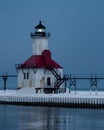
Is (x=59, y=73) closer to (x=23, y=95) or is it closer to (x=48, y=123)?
(x=23, y=95)

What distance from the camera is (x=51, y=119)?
85.0m

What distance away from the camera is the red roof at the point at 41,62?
115m

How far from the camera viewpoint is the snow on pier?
103m

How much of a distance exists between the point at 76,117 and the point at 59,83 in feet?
87.7

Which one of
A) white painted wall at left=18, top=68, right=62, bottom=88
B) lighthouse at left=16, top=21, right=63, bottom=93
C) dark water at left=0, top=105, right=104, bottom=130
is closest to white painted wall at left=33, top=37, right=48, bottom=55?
lighthouse at left=16, top=21, right=63, bottom=93

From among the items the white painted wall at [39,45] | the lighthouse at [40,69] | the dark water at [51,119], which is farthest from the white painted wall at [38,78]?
the dark water at [51,119]

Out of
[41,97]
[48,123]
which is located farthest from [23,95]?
[48,123]

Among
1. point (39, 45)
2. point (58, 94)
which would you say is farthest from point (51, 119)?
point (39, 45)

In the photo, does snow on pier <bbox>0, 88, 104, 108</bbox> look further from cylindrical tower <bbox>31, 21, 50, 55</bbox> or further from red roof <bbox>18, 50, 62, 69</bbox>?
cylindrical tower <bbox>31, 21, 50, 55</bbox>

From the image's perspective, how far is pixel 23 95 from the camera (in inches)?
4412

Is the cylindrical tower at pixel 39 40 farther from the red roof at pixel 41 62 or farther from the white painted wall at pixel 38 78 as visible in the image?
the white painted wall at pixel 38 78

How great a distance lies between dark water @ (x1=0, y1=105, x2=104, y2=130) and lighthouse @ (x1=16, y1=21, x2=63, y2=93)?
10353 mm

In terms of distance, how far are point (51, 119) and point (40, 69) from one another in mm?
29808

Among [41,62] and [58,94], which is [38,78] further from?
[58,94]
